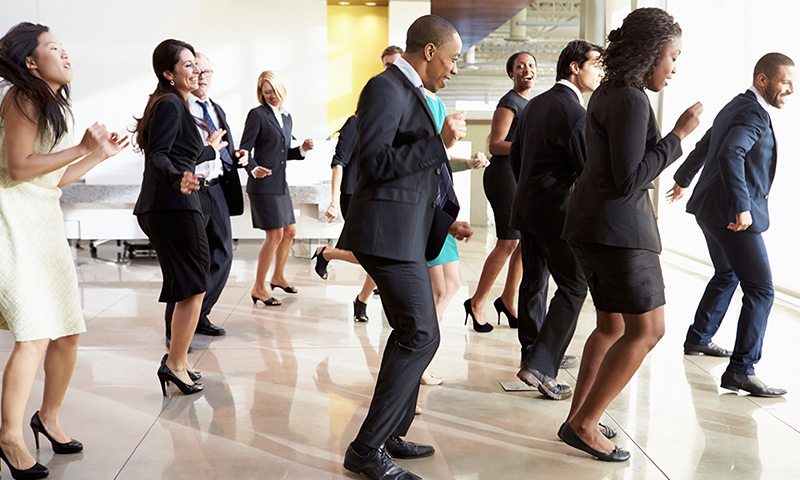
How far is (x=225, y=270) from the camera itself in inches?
191

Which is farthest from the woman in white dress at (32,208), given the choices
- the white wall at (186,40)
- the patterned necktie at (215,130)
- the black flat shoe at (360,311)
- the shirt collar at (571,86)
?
the white wall at (186,40)

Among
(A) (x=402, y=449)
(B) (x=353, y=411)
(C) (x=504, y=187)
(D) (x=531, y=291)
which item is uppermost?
(C) (x=504, y=187)

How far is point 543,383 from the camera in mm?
3740

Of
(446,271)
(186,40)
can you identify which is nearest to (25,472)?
(446,271)

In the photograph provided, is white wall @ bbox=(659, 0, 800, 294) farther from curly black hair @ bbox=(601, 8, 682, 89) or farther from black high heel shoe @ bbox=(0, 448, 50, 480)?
black high heel shoe @ bbox=(0, 448, 50, 480)

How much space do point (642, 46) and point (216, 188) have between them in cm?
251

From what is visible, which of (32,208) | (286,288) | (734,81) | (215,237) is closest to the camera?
(32,208)

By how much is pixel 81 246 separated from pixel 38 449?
23.1 feet

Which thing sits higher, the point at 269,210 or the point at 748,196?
the point at 748,196

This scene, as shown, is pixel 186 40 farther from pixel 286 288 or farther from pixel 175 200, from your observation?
pixel 175 200

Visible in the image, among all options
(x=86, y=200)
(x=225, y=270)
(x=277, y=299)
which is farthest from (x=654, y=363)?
(x=86, y=200)

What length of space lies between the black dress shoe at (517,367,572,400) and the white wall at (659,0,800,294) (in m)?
3.73

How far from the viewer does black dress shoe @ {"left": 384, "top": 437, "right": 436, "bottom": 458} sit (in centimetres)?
305

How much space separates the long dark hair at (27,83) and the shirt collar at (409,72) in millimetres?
1168
